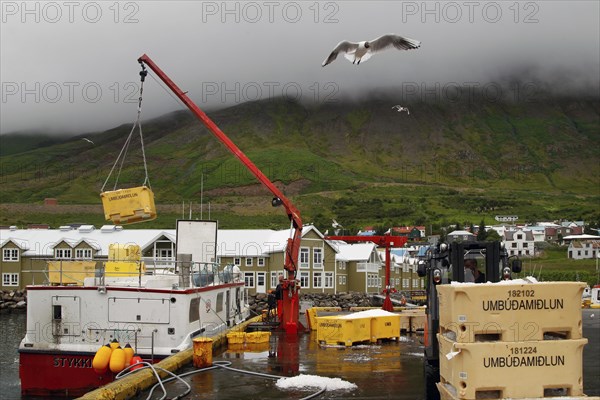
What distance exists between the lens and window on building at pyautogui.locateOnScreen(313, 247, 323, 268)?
69812mm

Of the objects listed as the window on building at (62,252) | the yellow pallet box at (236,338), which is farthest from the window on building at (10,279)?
the yellow pallet box at (236,338)

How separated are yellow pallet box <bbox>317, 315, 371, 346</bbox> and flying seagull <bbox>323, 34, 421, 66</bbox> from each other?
8.39 metres

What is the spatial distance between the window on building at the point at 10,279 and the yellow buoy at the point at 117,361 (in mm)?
58887

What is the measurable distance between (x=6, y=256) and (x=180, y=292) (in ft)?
188

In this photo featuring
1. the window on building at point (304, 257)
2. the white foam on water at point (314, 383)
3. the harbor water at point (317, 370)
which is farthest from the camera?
the window on building at point (304, 257)

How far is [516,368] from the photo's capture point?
898 cm

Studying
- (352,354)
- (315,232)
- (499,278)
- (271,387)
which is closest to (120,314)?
(352,354)

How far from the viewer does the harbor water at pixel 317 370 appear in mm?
13898

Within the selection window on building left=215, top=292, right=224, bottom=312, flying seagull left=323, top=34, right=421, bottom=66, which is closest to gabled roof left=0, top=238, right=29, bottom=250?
window on building left=215, top=292, right=224, bottom=312

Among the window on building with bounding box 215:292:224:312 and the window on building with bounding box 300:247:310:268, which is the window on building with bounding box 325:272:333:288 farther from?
the window on building with bounding box 215:292:224:312

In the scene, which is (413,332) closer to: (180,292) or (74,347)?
(180,292)

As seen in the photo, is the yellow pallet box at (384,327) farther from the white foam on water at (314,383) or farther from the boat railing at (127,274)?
the white foam on water at (314,383)

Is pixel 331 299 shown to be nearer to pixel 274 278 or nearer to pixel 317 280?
pixel 317 280

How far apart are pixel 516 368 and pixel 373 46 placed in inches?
462
